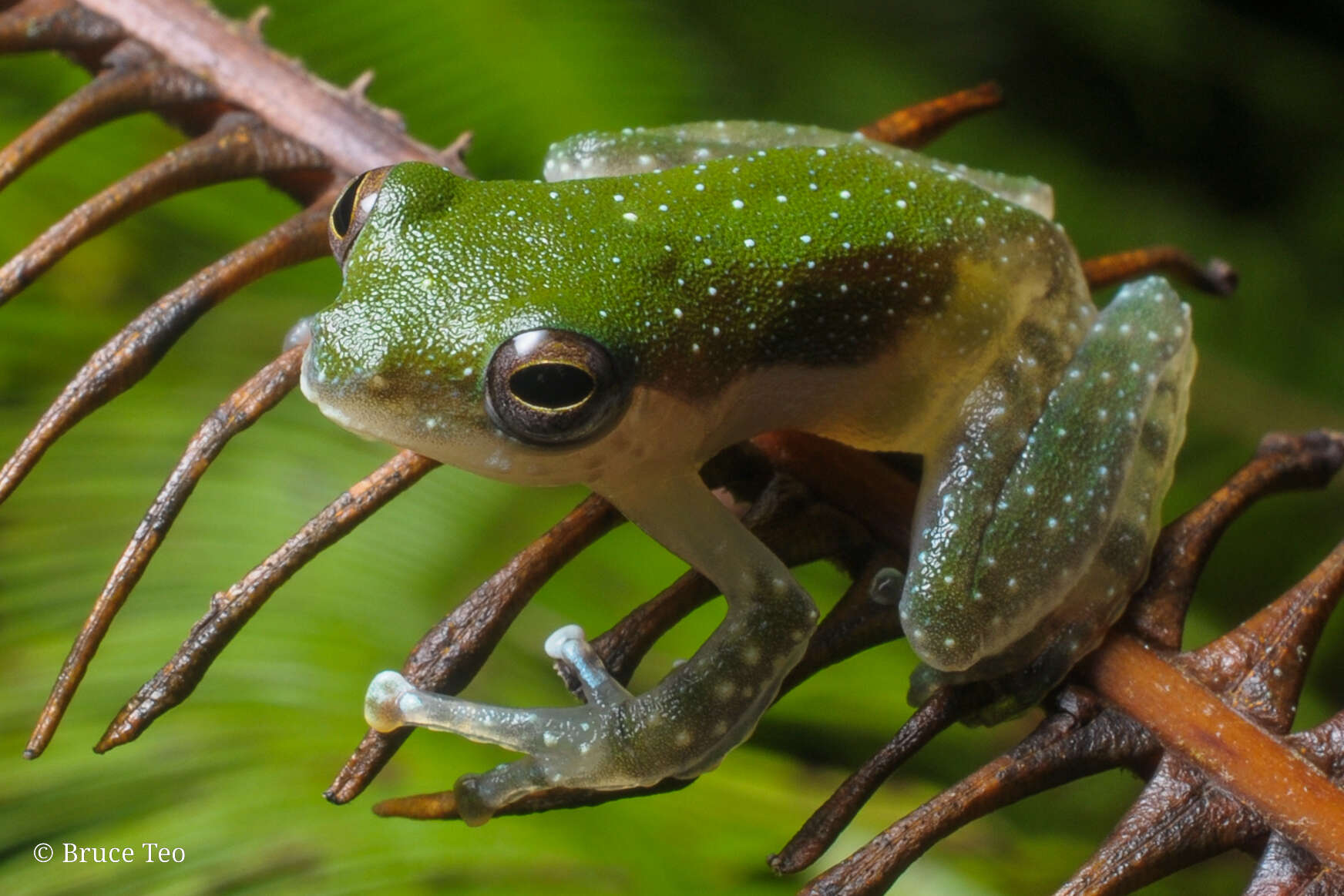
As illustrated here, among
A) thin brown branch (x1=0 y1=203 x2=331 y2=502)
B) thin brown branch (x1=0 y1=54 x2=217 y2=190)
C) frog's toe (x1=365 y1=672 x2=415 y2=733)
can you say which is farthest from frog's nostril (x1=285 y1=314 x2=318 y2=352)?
frog's toe (x1=365 y1=672 x2=415 y2=733)

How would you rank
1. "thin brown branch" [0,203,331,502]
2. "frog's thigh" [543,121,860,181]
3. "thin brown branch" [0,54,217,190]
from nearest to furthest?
"thin brown branch" [0,203,331,502], "thin brown branch" [0,54,217,190], "frog's thigh" [543,121,860,181]

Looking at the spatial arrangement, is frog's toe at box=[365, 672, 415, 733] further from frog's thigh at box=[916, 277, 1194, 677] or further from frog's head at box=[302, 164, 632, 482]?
frog's thigh at box=[916, 277, 1194, 677]

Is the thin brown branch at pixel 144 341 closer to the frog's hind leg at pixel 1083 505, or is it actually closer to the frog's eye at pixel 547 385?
the frog's eye at pixel 547 385

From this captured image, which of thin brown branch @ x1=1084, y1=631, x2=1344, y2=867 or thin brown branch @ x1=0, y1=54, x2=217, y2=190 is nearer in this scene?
thin brown branch @ x1=1084, y1=631, x2=1344, y2=867

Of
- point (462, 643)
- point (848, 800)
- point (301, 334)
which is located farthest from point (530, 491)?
point (848, 800)

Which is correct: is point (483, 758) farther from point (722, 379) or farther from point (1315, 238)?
point (1315, 238)

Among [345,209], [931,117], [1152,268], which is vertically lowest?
[1152,268]

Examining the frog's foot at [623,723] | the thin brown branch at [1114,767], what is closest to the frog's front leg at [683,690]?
the frog's foot at [623,723]

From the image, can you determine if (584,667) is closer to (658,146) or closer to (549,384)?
(549,384)
